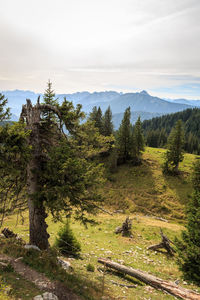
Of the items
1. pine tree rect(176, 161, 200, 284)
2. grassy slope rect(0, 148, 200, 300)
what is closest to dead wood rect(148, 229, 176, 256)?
grassy slope rect(0, 148, 200, 300)

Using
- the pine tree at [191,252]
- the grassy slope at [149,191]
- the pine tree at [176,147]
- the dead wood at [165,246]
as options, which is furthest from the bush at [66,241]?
the pine tree at [176,147]

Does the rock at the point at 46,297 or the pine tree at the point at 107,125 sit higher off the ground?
the pine tree at the point at 107,125

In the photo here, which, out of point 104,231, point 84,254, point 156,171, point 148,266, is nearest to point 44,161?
point 84,254

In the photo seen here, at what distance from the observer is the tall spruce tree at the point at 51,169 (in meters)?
8.41

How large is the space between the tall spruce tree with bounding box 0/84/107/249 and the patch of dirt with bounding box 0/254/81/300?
1.90 metres

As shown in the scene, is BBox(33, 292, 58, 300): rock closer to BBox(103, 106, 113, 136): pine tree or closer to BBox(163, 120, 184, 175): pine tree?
BBox(163, 120, 184, 175): pine tree

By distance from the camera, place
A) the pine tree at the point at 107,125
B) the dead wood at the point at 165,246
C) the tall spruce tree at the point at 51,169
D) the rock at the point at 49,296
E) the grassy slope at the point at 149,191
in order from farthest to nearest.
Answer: the pine tree at the point at 107,125, the grassy slope at the point at 149,191, the dead wood at the point at 165,246, the tall spruce tree at the point at 51,169, the rock at the point at 49,296

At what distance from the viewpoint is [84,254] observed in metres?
13.7

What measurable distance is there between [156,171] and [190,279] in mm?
33679

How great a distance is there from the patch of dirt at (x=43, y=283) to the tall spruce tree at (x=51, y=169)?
190cm

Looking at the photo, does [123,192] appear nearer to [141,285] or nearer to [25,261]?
[141,285]

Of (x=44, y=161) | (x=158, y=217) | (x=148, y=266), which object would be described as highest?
(x=44, y=161)

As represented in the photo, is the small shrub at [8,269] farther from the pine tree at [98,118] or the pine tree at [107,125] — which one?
the pine tree at [107,125]

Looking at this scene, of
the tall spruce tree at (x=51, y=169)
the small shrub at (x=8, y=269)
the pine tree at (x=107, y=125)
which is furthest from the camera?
the pine tree at (x=107, y=125)
